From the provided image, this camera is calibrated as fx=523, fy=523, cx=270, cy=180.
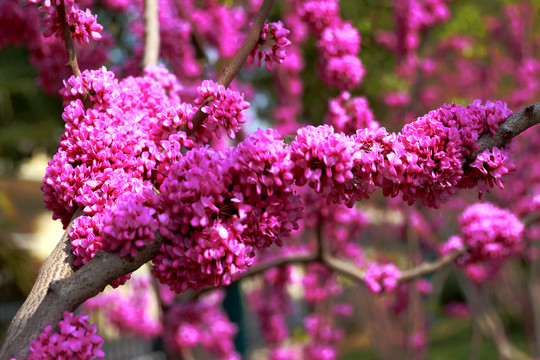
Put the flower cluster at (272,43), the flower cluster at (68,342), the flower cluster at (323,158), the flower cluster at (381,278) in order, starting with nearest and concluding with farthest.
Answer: the flower cluster at (68,342), the flower cluster at (323,158), the flower cluster at (272,43), the flower cluster at (381,278)

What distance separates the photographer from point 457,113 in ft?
6.21

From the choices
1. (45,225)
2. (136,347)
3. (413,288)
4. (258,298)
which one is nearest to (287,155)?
(413,288)

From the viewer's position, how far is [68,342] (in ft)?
5.26

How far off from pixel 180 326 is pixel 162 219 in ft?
8.90

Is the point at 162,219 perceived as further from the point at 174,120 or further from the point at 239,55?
the point at 239,55

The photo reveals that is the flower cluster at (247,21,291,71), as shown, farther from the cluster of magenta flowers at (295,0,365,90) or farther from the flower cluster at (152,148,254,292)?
the cluster of magenta flowers at (295,0,365,90)

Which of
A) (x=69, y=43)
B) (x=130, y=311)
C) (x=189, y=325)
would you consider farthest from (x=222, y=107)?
(x=130, y=311)

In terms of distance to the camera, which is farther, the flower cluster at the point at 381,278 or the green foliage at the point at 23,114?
the green foliage at the point at 23,114

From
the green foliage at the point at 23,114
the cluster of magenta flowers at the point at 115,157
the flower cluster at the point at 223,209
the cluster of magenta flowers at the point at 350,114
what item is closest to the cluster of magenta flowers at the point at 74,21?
the cluster of magenta flowers at the point at 115,157

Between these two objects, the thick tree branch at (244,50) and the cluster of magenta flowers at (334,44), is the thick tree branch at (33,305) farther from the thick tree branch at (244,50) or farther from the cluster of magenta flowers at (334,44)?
the cluster of magenta flowers at (334,44)

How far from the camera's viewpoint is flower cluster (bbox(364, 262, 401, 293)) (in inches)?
138

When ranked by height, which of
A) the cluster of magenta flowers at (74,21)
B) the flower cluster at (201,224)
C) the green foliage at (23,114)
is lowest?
the flower cluster at (201,224)

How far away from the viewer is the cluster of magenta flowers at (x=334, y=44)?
11.1ft

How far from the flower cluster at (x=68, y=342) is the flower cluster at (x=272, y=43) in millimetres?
1211
